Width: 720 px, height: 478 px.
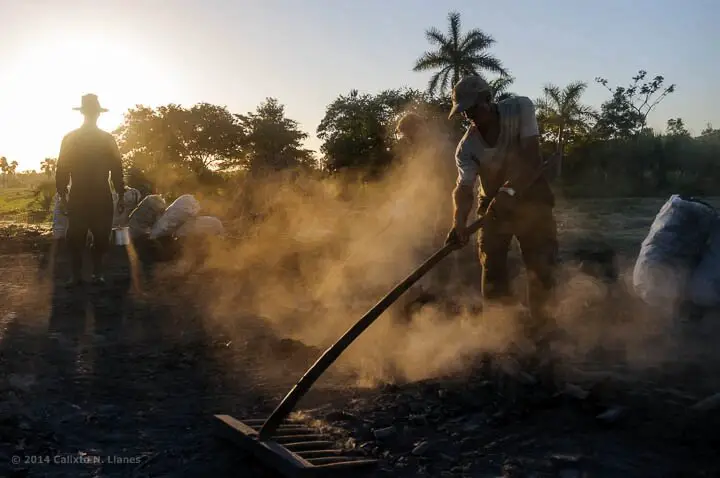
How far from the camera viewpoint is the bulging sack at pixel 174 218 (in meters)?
10.7

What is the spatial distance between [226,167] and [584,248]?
107ft

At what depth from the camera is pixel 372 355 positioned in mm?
4684

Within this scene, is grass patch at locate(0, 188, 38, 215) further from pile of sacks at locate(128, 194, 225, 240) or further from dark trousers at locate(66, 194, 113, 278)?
dark trousers at locate(66, 194, 113, 278)

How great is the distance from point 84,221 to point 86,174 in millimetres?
498

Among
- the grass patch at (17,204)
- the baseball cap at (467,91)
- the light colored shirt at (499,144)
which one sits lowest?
the light colored shirt at (499,144)

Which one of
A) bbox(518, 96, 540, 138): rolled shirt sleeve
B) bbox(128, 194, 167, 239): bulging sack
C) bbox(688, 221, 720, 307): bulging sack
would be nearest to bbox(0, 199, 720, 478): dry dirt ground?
bbox(688, 221, 720, 307): bulging sack

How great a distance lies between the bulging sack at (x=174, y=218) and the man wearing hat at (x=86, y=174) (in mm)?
3532

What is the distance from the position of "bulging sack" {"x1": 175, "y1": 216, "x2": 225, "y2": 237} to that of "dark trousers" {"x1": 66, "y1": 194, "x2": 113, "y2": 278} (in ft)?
10.9

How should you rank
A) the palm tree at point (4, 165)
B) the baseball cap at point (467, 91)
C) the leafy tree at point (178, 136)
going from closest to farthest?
the baseball cap at point (467, 91)
the leafy tree at point (178, 136)
the palm tree at point (4, 165)

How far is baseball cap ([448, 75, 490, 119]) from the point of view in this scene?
4.03 m

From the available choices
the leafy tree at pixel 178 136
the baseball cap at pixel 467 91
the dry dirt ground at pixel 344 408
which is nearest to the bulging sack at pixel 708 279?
the dry dirt ground at pixel 344 408

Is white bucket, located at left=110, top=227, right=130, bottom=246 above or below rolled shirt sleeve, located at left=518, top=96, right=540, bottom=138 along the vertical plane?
below

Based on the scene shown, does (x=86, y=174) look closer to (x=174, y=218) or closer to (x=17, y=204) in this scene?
(x=174, y=218)

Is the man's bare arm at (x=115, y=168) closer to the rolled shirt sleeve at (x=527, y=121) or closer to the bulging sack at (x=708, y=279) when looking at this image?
the rolled shirt sleeve at (x=527, y=121)
